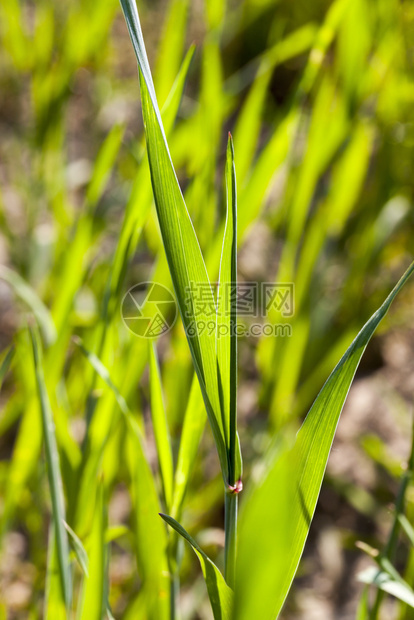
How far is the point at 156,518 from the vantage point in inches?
16.2

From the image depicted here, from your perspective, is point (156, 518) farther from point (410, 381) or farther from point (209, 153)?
point (410, 381)

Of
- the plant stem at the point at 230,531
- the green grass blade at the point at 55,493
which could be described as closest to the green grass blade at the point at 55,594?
the green grass blade at the point at 55,493

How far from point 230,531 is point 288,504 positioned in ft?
0.37

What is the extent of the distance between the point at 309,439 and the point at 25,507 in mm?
541

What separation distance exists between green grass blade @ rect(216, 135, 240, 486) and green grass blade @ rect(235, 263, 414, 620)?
0.03 metres

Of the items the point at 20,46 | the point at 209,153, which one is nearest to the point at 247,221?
the point at 209,153

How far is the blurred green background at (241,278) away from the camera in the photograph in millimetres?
538

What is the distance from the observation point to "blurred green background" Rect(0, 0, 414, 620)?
54cm

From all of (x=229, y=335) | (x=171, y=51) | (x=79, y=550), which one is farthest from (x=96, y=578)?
(x=171, y=51)

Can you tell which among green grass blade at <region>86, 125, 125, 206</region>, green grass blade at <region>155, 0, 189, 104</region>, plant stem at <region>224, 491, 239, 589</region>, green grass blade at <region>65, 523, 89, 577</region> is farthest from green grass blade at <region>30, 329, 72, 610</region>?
green grass blade at <region>155, 0, 189, 104</region>

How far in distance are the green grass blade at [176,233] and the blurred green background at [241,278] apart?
0.15 meters

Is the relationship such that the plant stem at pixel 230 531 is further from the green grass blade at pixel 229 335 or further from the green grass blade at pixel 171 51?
the green grass blade at pixel 171 51

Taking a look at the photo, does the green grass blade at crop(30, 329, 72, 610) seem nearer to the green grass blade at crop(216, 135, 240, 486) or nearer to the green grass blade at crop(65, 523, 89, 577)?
the green grass blade at crop(65, 523, 89, 577)

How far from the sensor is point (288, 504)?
201 mm
